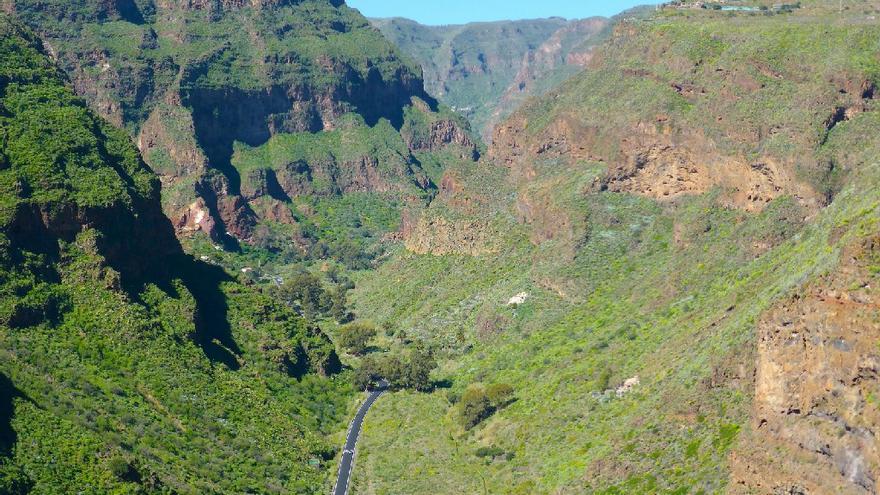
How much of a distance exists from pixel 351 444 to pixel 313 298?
187 ft

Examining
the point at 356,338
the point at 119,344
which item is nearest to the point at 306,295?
the point at 356,338

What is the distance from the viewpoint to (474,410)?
112 metres

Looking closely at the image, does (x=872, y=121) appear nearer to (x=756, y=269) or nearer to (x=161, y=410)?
(x=756, y=269)

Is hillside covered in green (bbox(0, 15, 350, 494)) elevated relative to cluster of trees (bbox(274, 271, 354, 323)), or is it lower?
elevated

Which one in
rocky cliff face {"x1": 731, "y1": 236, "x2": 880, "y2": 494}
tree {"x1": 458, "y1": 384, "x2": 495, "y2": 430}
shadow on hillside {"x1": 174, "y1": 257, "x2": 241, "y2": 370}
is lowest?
tree {"x1": 458, "y1": 384, "x2": 495, "y2": 430}

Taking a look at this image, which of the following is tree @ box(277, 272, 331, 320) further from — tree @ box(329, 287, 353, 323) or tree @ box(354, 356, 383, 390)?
tree @ box(354, 356, 383, 390)

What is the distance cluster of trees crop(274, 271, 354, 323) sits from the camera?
16038 cm

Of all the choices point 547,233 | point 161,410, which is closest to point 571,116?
point 547,233

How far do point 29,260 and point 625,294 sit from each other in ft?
171

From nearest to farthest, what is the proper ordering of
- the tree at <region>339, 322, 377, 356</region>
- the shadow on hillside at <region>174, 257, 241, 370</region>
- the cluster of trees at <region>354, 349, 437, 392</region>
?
the shadow on hillside at <region>174, 257, 241, 370</region>, the cluster of trees at <region>354, 349, 437, 392</region>, the tree at <region>339, 322, 377, 356</region>

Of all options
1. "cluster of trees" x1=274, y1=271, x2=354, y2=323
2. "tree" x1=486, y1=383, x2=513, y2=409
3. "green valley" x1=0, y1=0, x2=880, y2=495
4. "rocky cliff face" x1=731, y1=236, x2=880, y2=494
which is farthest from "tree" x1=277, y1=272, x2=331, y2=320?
"rocky cliff face" x1=731, y1=236, x2=880, y2=494

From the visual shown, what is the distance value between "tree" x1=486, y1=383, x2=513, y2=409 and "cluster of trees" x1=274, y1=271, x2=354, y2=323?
46.6 metres

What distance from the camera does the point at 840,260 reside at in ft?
230

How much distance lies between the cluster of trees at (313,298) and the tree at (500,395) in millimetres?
46584
